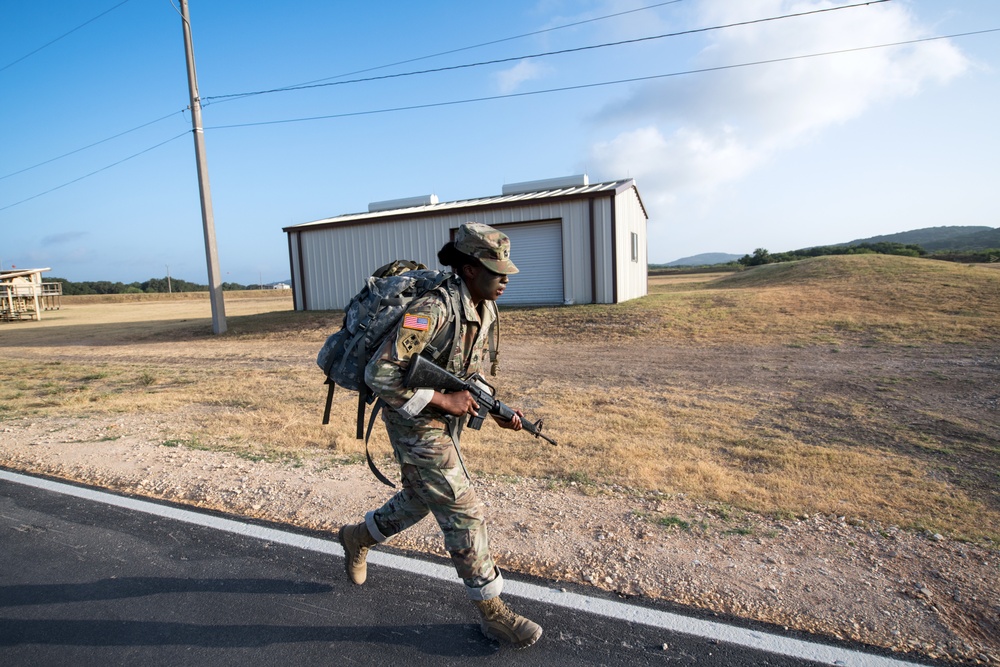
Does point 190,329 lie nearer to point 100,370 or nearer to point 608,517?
point 100,370

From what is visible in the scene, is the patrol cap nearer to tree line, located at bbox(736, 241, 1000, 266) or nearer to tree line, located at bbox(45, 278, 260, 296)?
tree line, located at bbox(736, 241, 1000, 266)

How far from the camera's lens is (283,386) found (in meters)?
9.17

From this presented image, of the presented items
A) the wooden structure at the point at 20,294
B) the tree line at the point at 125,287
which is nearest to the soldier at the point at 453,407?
the wooden structure at the point at 20,294

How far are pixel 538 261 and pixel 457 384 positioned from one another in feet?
49.7

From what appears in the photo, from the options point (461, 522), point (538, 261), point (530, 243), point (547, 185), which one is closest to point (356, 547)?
point (461, 522)

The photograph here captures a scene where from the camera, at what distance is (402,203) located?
25141 mm

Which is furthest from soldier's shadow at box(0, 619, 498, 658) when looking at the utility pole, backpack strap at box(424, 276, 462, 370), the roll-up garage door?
the utility pole

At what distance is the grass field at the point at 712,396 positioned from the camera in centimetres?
448

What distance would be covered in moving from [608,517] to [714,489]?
3.24ft

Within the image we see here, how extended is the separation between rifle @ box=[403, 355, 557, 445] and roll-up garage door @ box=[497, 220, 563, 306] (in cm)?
1460

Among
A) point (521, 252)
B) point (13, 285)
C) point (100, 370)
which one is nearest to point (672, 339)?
point (521, 252)

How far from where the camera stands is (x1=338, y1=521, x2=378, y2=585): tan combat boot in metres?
2.99

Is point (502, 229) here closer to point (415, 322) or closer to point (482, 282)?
point (482, 282)

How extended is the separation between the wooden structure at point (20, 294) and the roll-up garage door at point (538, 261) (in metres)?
29.6
